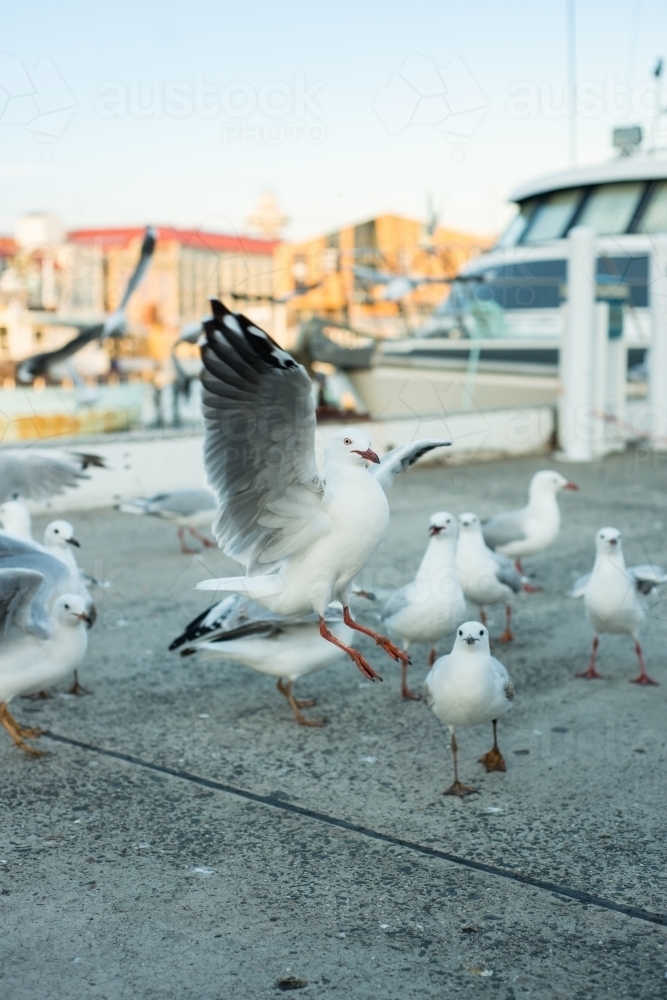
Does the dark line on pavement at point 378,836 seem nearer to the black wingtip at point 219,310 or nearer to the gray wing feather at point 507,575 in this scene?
the black wingtip at point 219,310

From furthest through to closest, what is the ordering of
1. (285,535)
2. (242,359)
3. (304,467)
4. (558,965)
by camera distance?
(285,535)
(304,467)
(242,359)
(558,965)

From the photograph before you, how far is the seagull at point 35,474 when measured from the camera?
5867 millimetres

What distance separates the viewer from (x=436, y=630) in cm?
465

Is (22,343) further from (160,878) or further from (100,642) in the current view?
(160,878)

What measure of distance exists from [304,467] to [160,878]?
1.37m

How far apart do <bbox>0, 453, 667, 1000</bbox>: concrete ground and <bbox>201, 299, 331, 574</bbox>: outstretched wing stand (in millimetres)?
841

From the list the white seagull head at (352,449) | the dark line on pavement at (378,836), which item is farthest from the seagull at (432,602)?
the dark line on pavement at (378,836)

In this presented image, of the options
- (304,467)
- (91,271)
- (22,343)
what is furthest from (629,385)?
(91,271)

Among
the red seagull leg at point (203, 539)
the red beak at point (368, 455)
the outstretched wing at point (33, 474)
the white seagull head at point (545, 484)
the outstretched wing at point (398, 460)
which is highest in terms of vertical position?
the red beak at point (368, 455)

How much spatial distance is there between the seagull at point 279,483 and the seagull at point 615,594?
1227 mm

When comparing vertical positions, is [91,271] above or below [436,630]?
above

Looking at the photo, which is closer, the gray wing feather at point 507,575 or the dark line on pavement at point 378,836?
the dark line on pavement at point 378,836

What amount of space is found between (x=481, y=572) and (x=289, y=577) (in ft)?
4.94

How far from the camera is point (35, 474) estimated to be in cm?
592
